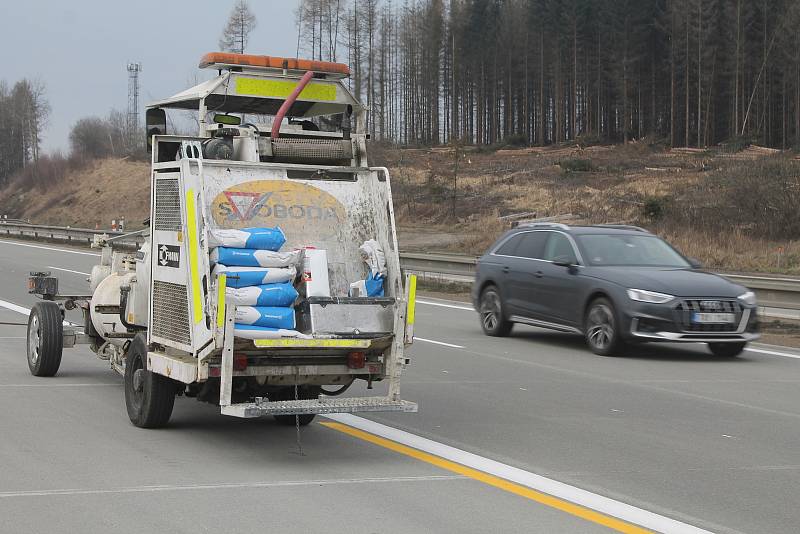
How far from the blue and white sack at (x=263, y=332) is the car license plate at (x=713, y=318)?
24.5 feet

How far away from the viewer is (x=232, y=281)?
806cm

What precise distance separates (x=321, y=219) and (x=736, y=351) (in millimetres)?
7935

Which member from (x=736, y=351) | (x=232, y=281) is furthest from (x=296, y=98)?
(x=736, y=351)

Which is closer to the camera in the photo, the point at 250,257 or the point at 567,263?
the point at 250,257

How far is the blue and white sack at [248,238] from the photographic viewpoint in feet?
26.6

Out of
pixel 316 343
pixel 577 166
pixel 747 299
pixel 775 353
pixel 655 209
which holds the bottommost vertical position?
pixel 775 353

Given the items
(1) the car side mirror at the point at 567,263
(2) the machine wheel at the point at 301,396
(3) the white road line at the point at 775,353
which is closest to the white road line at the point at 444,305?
(1) the car side mirror at the point at 567,263

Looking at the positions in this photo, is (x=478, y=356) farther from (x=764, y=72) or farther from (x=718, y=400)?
(x=764, y=72)

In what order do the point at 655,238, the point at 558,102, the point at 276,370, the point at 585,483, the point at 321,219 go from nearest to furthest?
the point at 585,483, the point at 276,370, the point at 321,219, the point at 655,238, the point at 558,102

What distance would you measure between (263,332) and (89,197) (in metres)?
74.6

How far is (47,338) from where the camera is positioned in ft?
38.1

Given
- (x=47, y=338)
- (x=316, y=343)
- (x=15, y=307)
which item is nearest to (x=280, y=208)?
(x=316, y=343)

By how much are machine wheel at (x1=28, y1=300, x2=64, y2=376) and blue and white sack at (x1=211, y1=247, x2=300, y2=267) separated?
13.9 ft

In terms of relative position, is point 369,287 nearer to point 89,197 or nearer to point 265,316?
point 265,316
